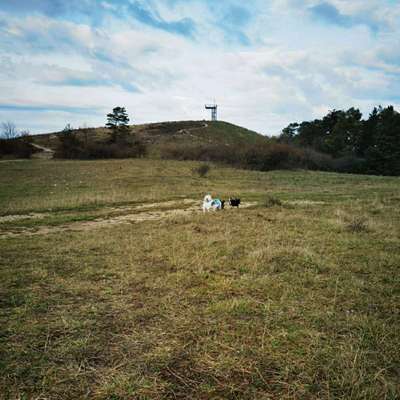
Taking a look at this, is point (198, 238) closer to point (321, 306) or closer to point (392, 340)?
point (321, 306)

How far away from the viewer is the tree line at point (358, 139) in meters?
54.8

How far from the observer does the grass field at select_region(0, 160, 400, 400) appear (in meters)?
2.62

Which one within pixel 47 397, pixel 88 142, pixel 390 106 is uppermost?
pixel 390 106

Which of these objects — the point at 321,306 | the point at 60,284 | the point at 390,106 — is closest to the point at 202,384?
the point at 321,306

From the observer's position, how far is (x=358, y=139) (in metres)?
65.5

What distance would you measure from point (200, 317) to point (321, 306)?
5.74ft

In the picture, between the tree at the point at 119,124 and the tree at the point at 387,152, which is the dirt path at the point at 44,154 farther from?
the tree at the point at 387,152

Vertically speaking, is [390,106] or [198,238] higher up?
[390,106]

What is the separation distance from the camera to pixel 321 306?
4.03m

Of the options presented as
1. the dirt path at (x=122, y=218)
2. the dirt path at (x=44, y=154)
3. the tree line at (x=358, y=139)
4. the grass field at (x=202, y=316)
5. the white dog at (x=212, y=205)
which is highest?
the tree line at (x=358, y=139)

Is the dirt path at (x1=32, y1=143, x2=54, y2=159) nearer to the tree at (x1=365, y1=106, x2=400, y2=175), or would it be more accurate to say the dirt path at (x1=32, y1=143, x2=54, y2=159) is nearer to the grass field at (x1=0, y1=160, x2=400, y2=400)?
the grass field at (x1=0, y1=160, x2=400, y2=400)

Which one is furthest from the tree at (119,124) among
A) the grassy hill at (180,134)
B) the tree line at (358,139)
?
the tree line at (358,139)

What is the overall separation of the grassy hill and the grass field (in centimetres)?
5291

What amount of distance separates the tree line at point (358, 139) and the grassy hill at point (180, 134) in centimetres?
1365
